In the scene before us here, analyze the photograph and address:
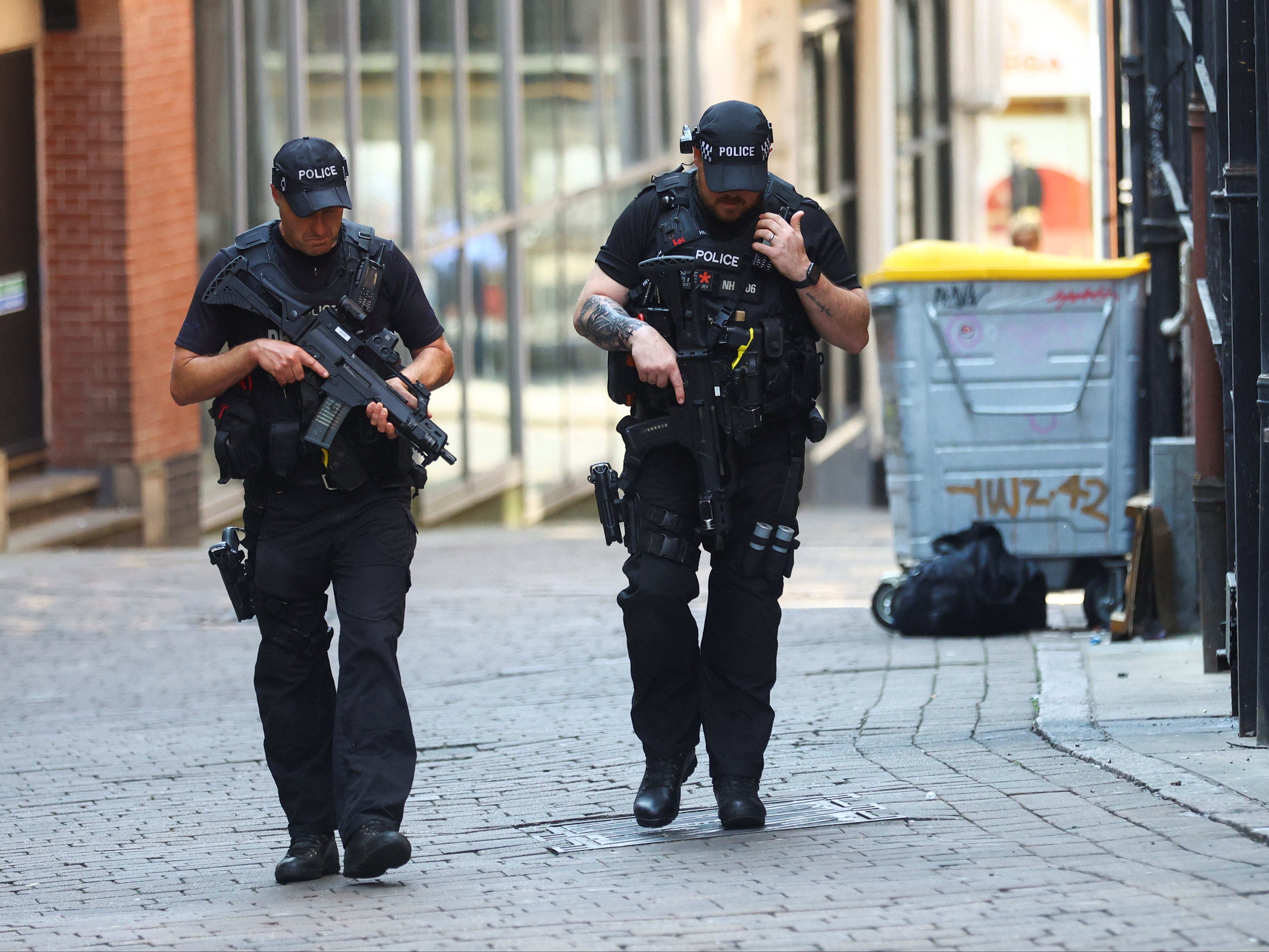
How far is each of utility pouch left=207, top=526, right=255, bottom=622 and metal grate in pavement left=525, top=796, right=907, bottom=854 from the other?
1004mm

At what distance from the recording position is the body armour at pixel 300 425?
4883mm

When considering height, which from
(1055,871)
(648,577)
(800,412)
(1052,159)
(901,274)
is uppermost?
(1052,159)

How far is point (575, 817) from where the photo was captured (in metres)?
5.55

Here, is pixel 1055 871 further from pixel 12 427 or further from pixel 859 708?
pixel 12 427

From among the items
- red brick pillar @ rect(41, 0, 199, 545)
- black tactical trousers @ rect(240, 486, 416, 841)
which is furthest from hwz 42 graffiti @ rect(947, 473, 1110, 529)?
red brick pillar @ rect(41, 0, 199, 545)

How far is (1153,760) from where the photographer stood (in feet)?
18.5

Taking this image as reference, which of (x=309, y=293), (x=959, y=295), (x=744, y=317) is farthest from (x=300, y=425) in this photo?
(x=959, y=295)

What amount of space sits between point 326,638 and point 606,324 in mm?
1071

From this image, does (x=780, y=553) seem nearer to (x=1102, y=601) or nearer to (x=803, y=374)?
(x=803, y=374)

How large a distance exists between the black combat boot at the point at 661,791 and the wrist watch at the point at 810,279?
1271mm

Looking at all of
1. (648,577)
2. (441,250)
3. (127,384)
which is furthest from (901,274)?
(441,250)

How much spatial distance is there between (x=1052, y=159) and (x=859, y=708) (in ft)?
101

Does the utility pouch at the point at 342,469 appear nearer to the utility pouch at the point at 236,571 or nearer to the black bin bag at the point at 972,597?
the utility pouch at the point at 236,571

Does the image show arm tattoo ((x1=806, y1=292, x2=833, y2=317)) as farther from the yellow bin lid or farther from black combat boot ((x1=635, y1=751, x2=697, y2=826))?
the yellow bin lid
